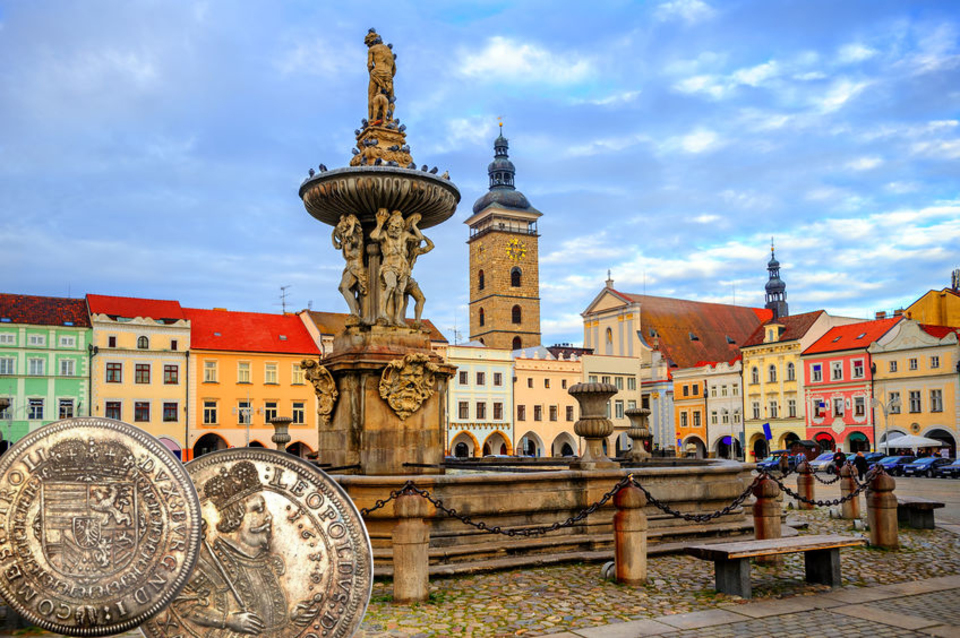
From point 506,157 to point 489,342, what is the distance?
23.9 m

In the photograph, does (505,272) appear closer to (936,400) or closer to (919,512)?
(936,400)

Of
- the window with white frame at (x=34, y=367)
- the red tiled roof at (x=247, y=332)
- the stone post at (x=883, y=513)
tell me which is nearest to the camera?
the stone post at (x=883, y=513)

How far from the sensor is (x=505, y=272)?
88.6 meters

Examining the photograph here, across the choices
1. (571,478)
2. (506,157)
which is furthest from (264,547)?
(506,157)

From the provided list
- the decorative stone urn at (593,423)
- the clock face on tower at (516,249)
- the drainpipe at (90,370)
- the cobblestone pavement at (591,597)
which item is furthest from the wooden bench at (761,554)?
the clock face on tower at (516,249)

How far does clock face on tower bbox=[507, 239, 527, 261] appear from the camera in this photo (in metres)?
89.7

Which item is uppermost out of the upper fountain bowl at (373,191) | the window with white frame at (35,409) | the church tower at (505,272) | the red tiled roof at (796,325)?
the church tower at (505,272)

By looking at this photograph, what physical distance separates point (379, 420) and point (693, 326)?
72.0m

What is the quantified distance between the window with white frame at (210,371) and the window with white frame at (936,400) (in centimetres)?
4097

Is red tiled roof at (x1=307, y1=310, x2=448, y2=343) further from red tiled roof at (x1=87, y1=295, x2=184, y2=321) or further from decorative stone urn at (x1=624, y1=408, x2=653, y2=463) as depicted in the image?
decorative stone urn at (x1=624, y1=408, x2=653, y2=463)

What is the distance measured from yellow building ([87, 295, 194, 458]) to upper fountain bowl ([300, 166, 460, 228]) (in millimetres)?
38339

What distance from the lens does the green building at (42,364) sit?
46125 mm

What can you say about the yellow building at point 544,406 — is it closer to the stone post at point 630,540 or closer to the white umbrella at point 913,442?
the white umbrella at point 913,442

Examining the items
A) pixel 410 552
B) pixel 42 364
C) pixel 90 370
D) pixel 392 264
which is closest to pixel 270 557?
pixel 410 552
